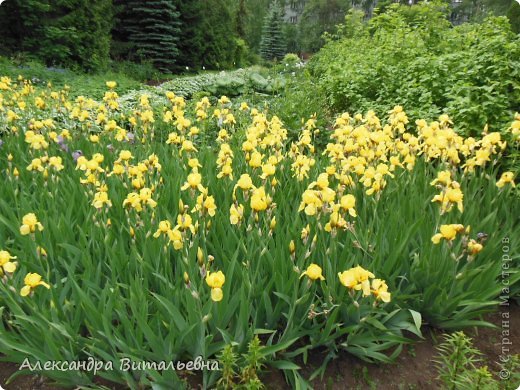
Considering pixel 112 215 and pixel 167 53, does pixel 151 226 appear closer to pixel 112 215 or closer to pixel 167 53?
pixel 112 215

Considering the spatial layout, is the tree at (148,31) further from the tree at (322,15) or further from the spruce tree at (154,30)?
the tree at (322,15)

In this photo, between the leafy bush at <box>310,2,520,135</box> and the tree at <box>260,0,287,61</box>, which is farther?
the tree at <box>260,0,287,61</box>

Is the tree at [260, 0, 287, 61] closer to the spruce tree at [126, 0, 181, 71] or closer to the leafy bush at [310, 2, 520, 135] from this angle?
the spruce tree at [126, 0, 181, 71]

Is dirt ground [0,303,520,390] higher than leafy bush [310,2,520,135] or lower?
lower

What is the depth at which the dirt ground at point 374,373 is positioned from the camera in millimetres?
1838

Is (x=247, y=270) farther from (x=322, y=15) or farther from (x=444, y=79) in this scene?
(x=322, y=15)

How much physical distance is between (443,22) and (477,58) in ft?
19.5

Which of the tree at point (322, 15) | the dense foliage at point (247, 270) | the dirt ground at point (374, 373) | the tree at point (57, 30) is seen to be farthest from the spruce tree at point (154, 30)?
the tree at point (322, 15)

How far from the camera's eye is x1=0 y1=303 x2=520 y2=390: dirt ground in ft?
6.03

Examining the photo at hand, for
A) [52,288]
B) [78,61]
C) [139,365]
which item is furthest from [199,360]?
[78,61]

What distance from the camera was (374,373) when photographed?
1.90m

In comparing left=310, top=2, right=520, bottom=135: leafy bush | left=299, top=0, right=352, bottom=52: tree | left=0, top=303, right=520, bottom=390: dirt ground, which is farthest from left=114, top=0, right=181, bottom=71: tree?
left=299, top=0, right=352, bottom=52: tree

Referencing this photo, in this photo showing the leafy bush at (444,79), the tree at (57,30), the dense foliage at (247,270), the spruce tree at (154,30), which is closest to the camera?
the dense foliage at (247,270)

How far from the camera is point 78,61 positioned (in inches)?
514
